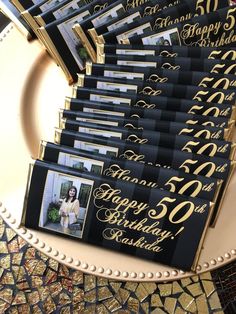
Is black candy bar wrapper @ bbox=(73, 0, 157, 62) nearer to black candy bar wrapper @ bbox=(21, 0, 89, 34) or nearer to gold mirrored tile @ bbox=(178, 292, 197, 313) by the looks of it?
black candy bar wrapper @ bbox=(21, 0, 89, 34)

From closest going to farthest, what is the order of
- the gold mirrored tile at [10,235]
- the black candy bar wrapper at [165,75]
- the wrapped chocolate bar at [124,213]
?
the wrapped chocolate bar at [124,213] → the black candy bar wrapper at [165,75] → the gold mirrored tile at [10,235]

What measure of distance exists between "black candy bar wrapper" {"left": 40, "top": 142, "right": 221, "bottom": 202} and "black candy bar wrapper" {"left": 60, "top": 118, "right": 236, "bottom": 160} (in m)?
0.05

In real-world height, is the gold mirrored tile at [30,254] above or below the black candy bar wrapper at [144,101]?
below

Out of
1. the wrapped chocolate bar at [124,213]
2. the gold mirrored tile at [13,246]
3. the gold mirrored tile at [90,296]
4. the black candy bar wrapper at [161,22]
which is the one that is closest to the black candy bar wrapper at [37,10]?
the black candy bar wrapper at [161,22]

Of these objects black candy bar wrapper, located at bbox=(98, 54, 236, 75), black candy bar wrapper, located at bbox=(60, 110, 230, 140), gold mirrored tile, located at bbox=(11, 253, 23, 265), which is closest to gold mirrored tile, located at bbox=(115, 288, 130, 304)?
gold mirrored tile, located at bbox=(11, 253, 23, 265)

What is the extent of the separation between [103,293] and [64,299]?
8cm

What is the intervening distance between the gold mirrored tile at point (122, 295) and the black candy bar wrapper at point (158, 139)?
11.7 inches

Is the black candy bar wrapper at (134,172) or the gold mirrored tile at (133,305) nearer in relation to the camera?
the black candy bar wrapper at (134,172)

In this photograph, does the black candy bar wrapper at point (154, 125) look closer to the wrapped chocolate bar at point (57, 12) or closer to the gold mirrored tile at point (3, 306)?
the wrapped chocolate bar at point (57, 12)

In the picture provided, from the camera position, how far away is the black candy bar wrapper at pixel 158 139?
2.55 ft

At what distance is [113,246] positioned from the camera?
0.77 metres

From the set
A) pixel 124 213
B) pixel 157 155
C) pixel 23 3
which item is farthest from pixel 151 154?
pixel 23 3

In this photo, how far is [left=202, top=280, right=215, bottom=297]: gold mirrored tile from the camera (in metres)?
0.87

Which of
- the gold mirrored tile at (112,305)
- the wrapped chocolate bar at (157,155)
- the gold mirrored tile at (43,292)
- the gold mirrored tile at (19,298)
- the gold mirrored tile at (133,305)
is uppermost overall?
the wrapped chocolate bar at (157,155)
